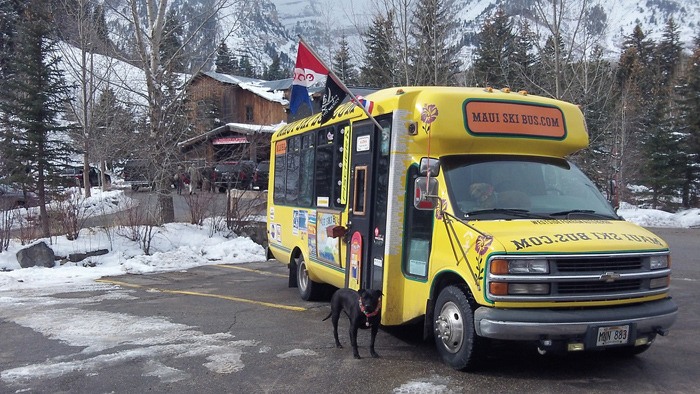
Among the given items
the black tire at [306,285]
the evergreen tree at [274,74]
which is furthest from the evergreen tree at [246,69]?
the black tire at [306,285]

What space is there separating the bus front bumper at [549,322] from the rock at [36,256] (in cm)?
1097

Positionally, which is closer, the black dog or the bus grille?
the bus grille

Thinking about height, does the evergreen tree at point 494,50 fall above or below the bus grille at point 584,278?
above

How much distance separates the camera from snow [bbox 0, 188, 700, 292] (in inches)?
490

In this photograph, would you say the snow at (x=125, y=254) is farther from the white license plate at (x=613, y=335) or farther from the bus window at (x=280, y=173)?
the white license plate at (x=613, y=335)

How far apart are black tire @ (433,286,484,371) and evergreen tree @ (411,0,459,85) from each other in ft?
58.6

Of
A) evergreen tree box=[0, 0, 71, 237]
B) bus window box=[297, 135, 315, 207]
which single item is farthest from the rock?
evergreen tree box=[0, 0, 71, 237]

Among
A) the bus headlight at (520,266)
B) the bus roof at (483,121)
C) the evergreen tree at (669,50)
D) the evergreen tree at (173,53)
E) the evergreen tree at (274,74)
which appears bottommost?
the bus headlight at (520,266)

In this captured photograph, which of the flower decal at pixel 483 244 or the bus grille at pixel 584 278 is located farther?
the flower decal at pixel 483 244

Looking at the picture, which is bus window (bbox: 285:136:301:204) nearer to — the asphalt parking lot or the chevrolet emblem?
the asphalt parking lot

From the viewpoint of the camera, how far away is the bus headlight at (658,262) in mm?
5750

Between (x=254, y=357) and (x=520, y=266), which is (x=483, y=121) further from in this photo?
(x=254, y=357)

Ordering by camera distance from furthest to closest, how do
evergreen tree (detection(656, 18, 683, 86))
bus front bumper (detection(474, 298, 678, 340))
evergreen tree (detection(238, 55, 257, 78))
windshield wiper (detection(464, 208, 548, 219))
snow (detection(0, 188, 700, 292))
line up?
evergreen tree (detection(238, 55, 257, 78)) → evergreen tree (detection(656, 18, 683, 86)) → snow (detection(0, 188, 700, 292)) → windshield wiper (detection(464, 208, 548, 219)) → bus front bumper (detection(474, 298, 678, 340))

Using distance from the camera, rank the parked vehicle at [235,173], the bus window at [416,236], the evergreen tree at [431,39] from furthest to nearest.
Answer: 1. the evergreen tree at [431,39]
2. the parked vehicle at [235,173]
3. the bus window at [416,236]
